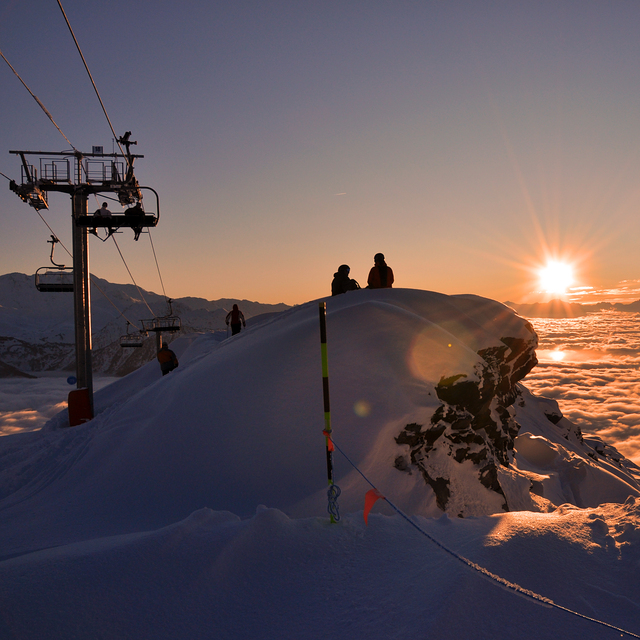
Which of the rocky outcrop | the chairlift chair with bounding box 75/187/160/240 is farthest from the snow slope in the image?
the chairlift chair with bounding box 75/187/160/240

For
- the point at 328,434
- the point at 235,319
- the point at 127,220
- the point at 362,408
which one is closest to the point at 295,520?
the point at 328,434

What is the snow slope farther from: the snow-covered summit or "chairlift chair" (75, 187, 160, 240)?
"chairlift chair" (75, 187, 160, 240)

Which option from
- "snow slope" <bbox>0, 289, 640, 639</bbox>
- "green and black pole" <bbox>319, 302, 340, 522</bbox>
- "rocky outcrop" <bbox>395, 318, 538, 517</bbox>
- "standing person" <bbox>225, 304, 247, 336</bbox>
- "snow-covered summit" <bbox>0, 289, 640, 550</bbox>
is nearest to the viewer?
"snow slope" <bbox>0, 289, 640, 639</bbox>

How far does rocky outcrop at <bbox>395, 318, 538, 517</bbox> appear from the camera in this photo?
6504 mm

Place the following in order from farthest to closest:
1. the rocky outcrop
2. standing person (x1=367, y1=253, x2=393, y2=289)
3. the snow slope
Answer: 1. standing person (x1=367, y1=253, x2=393, y2=289)
2. the rocky outcrop
3. the snow slope

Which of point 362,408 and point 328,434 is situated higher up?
point 328,434

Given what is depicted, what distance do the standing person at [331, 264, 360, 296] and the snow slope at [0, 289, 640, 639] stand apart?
1.14 m

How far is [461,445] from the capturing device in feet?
24.8

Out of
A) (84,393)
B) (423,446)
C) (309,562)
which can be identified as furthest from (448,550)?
(84,393)

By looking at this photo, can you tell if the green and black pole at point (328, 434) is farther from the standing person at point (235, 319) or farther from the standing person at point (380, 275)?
the standing person at point (235, 319)

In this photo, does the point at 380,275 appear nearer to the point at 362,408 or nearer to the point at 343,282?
the point at 343,282

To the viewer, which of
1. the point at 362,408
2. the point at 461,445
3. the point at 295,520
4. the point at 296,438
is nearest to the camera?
the point at 295,520

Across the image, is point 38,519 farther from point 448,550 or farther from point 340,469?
point 448,550

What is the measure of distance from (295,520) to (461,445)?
4837 mm
